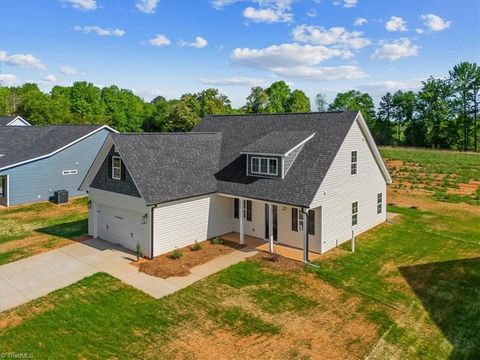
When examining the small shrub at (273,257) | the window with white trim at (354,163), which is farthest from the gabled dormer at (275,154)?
the small shrub at (273,257)

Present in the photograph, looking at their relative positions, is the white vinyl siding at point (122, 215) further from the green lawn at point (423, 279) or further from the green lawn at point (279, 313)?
the green lawn at point (423, 279)

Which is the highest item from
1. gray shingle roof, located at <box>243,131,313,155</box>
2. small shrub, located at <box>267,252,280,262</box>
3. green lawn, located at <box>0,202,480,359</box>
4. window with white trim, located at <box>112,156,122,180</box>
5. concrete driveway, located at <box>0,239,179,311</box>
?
gray shingle roof, located at <box>243,131,313,155</box>

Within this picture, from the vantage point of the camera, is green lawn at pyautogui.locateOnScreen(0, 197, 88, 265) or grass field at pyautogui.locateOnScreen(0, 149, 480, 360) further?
green lawn at pyautogui.locateOnScreen(0, 197, 88, 265)

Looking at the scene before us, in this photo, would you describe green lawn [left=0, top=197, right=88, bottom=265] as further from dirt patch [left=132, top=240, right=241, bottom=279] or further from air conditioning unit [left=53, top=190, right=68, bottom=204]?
dirt patch [left=132, top=240, right=241, bottom=279]

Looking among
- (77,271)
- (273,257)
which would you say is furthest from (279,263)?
(77,271)

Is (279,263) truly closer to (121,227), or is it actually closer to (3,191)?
(121,227)

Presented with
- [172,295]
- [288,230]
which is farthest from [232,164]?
[172,295]

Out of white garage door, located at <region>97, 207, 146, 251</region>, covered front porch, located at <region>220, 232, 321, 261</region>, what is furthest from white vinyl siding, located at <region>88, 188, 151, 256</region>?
covered front porch, located at <region>220, 232, 321, 261</region>
